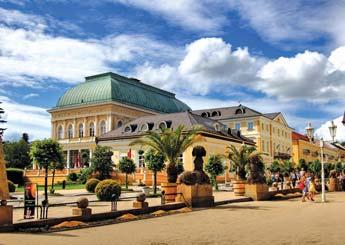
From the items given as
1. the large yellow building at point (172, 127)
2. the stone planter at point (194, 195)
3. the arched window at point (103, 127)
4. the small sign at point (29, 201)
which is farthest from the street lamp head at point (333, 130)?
the arched window at point (103, 127)

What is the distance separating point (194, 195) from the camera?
20906 mm

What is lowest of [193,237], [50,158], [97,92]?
[193,237]

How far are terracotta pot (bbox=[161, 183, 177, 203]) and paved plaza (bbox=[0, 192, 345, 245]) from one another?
19.3 ft

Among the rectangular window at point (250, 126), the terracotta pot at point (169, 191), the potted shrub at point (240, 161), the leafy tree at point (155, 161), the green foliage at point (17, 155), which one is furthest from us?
the green foliage at point (17, 155)

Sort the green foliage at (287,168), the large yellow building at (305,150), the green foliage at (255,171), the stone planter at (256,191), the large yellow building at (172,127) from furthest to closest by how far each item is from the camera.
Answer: the large yellow building at (305,150), the green foliage at (287,168), the large yellow building at (172,127), the green foliage at (255,171), the stone planter at (256,191)

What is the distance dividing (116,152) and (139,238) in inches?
1932

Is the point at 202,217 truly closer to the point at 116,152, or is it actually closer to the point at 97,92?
the point at 116,152

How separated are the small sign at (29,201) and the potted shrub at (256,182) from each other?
14812mm

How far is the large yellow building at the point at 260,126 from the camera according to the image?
7844cm

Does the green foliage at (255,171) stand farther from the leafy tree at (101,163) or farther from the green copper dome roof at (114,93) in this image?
the green copper dome roof at (114,93)

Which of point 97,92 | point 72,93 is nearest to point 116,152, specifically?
point 97,92

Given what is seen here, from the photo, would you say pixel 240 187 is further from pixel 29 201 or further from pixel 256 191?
pixel 29 201

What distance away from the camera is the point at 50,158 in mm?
30812

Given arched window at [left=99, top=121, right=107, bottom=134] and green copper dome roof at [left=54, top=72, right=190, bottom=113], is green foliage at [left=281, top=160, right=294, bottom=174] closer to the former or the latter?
green copper dome roof at [left=54, top=72, right=190, bottom=113]
